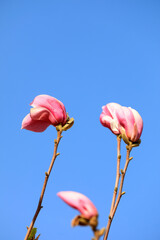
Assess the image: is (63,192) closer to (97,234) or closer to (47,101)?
(97,234)

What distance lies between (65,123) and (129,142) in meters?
0.16

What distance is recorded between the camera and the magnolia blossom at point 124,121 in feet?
2.05

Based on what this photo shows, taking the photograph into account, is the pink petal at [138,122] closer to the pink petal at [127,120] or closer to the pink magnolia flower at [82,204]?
the pink petal at [127,120]

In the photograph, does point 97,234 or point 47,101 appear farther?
point 47,101

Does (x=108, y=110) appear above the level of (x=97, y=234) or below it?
above

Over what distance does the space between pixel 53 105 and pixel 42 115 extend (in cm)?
4

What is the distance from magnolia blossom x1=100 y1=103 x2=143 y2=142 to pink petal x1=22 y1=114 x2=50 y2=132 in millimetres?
155

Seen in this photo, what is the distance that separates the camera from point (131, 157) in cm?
60

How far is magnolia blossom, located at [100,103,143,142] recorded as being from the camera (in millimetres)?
624

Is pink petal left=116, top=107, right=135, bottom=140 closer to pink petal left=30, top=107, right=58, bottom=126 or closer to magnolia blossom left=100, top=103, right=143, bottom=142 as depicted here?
magnolia blossom left=100, top=103, right=143, bottom=142

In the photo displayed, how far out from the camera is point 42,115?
2.18 ft

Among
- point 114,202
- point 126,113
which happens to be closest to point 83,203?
point 114,202

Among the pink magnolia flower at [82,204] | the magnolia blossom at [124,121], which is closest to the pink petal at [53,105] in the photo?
the magnolia blossom at [124,121]

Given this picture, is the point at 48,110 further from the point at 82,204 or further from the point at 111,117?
the point at 82,204
